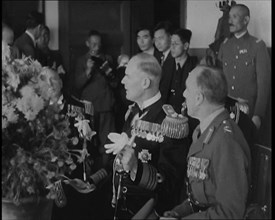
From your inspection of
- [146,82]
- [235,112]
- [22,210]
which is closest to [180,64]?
[146,82]

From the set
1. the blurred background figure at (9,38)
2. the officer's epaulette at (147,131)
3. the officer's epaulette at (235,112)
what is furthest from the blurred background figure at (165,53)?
the blurred background figure at (9,38)

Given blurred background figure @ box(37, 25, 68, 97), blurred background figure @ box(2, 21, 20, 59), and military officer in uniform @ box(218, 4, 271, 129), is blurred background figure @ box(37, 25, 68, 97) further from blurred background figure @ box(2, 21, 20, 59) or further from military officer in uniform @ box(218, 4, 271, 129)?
military officer in uniform @ box(218, 4, 271, 129)

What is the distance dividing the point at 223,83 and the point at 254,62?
0.26 meters

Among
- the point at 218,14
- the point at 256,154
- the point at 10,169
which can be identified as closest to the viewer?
the point at 10,169

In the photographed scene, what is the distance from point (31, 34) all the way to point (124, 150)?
0.59 meters

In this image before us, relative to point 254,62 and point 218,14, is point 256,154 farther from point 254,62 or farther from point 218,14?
point 218,14

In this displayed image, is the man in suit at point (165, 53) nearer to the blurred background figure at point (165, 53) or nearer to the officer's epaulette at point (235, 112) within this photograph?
the blurred background figure at point (165, 53)

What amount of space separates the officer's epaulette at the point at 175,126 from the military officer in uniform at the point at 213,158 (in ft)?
0.19

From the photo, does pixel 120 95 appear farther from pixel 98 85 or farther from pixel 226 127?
pixel 226 127

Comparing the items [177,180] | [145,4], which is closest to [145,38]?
[145,4]

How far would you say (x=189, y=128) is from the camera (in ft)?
5.01

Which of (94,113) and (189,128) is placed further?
(94,113)

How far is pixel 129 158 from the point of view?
144 cm

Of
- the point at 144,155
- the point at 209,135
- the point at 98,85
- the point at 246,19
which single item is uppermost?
the point at 246,19
